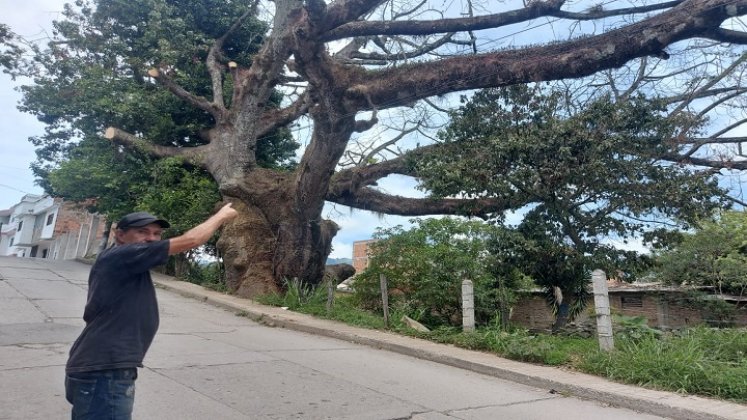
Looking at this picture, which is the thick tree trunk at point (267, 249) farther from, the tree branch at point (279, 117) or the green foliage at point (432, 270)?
the tree branch at point (279, 117)

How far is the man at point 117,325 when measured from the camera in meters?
2.76

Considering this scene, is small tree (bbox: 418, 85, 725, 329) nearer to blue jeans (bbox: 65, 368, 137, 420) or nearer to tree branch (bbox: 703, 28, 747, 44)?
tree branch (bbox: 703, 28, 747, 44)

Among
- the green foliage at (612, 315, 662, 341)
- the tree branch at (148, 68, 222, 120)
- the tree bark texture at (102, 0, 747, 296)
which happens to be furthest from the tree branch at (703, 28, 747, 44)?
the tree branch at (148, 68, 222, 120)

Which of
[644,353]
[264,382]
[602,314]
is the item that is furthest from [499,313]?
[264,382]

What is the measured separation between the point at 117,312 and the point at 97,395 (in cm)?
42

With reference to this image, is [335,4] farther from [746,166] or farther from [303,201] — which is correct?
[746,166]

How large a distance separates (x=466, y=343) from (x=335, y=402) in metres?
4.03

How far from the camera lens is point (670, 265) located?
1348cm

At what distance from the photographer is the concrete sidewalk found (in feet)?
18.6

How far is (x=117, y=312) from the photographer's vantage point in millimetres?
2918

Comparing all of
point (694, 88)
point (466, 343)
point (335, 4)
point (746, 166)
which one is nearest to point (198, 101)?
point (335, 4)

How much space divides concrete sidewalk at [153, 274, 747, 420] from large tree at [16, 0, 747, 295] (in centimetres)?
309

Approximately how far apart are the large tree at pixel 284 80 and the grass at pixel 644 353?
271 centimetres

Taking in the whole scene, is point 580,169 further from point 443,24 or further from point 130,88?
point 130,88
